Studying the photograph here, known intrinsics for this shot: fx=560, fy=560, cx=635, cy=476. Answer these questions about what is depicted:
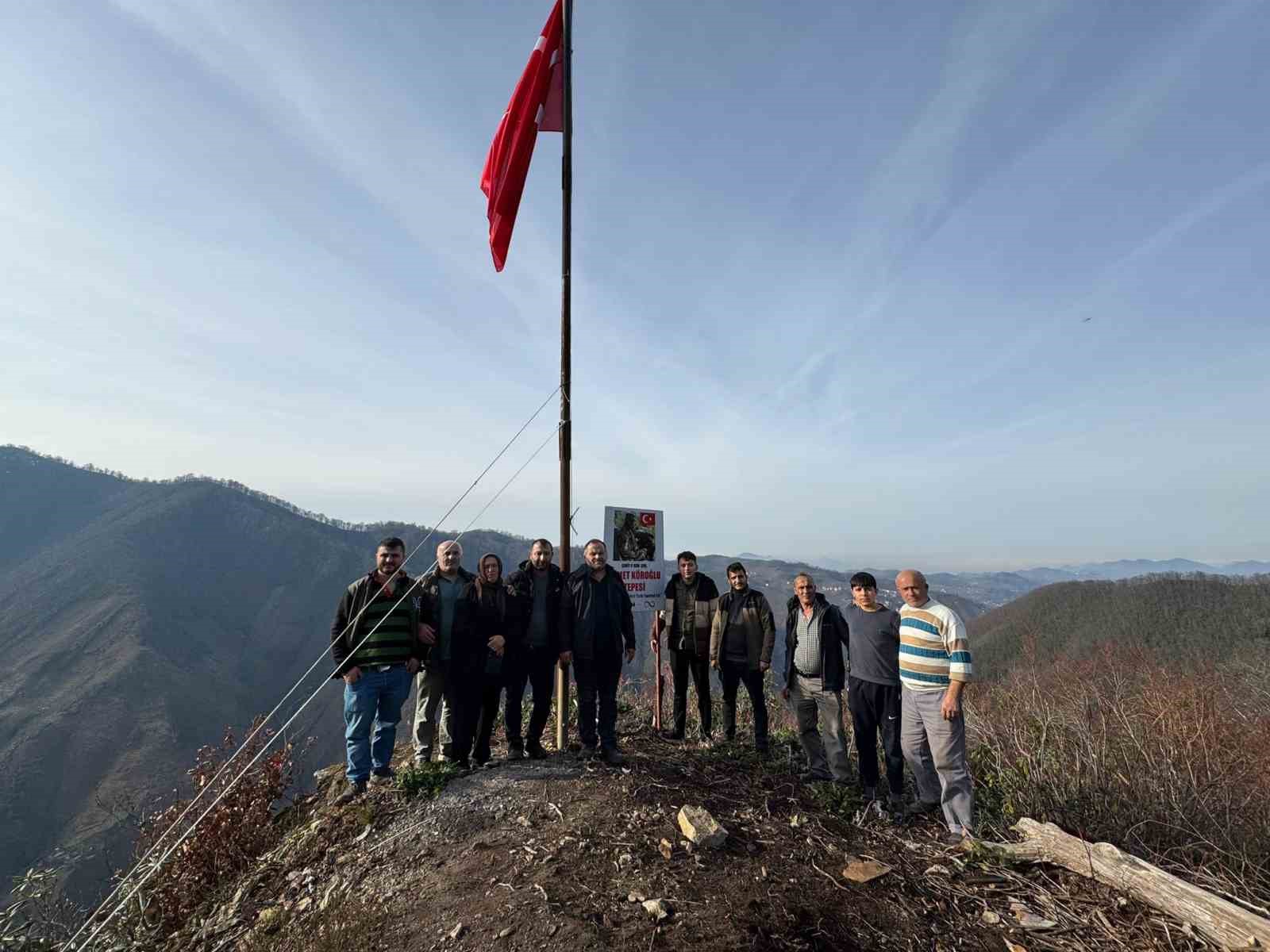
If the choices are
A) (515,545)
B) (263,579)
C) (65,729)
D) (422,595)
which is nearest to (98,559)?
(263,579)

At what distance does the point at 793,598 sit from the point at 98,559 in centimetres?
14601

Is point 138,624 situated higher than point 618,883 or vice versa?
point 618,883

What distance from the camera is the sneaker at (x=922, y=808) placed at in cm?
468

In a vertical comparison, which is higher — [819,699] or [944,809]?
[819,699]

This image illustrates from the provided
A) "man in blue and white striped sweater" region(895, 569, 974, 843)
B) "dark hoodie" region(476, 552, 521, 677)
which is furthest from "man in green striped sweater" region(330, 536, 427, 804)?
"man in blue and white striped sweater" region(895, 569, 974, 843)

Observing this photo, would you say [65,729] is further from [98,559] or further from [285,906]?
[285,906]

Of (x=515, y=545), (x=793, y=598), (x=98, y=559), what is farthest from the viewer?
(x=515, y=545)

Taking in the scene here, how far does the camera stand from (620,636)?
218 inches

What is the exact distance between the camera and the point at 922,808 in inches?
185

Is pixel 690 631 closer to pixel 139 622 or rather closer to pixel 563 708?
pixel 563 708

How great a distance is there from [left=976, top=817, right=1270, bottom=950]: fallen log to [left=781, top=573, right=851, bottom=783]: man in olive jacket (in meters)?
1.58

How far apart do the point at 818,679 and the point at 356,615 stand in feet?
14.4

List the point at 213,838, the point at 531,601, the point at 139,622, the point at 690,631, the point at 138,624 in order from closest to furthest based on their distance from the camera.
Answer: the point at 213,838
the point at 531,601
the point at 690,631
the point at 138,624
the point at 139,622

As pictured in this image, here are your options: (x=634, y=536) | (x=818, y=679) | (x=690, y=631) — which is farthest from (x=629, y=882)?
(x=634, y=536)
